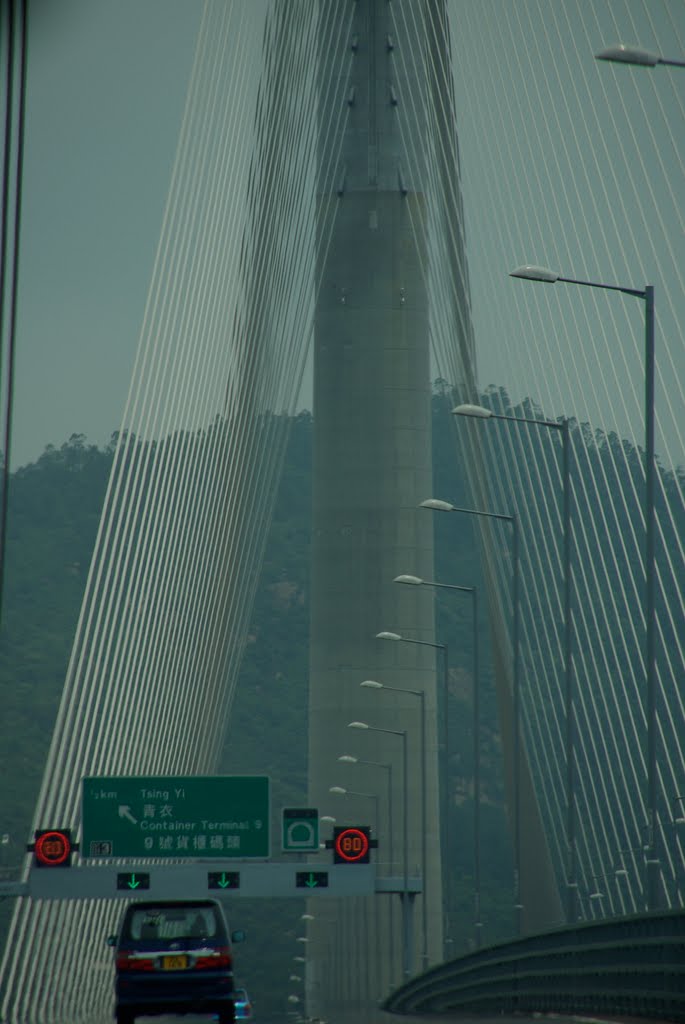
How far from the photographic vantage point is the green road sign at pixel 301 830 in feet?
122

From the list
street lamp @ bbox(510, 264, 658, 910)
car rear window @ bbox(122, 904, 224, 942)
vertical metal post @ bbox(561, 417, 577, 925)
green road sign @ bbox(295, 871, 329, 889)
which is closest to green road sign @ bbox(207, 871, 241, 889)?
green road sign @ bbox(295, 871, 329, 889)

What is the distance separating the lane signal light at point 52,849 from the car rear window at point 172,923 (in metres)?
16.3

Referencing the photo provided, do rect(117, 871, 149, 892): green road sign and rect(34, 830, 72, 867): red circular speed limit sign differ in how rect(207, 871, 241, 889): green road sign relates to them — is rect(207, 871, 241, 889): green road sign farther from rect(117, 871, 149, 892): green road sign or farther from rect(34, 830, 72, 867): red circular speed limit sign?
rect(34, 830, 72, 867): red circular speed limit sign

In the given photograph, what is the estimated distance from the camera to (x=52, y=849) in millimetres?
34438

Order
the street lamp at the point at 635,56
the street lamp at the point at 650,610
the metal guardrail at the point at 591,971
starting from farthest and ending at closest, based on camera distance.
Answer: the street lamp at the point at 650,610, the street lamp at the point at 635,56, the metal guardrail at the point at 591,971

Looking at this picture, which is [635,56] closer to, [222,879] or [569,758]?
[569,758]

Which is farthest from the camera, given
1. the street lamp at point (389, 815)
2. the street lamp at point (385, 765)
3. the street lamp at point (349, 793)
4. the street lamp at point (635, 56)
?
the street lamp at point (349, 793)

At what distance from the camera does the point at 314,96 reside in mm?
54281

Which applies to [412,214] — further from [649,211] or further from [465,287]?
[649,211]

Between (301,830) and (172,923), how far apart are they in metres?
19.3

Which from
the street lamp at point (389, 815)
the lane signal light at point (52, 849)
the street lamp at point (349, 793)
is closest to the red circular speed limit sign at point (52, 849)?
the lane signal light at point (52, 849)

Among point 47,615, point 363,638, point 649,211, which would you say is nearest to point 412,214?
point 363,638

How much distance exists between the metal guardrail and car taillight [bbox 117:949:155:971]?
4079 millimetres

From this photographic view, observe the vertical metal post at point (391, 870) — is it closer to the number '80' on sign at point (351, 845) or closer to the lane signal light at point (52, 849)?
the number '80' on sign at point (351, 845)
